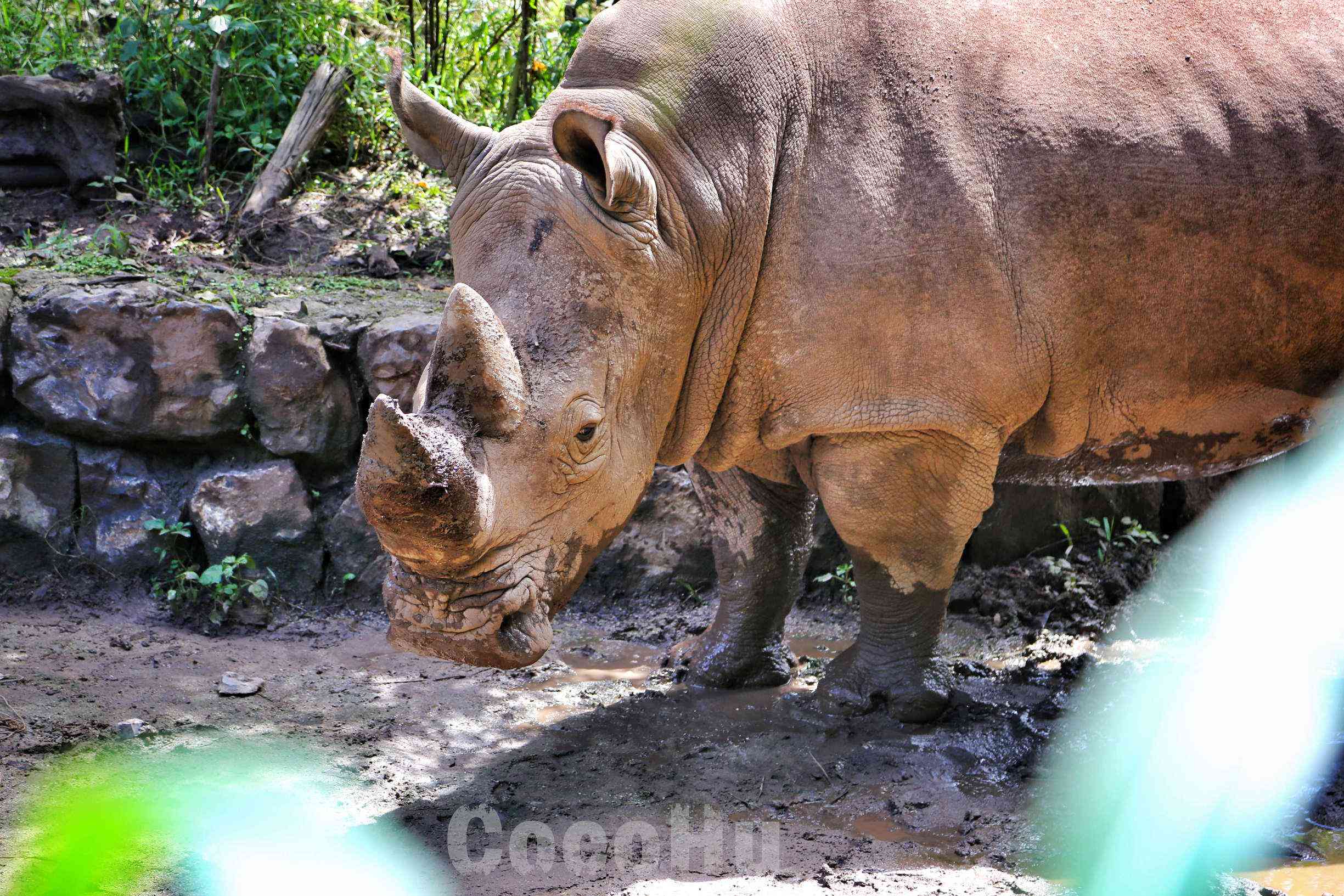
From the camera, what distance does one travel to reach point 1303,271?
12.5 ft

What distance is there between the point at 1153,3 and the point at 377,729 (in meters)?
3.35

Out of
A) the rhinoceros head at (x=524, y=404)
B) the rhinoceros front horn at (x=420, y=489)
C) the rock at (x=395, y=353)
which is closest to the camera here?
the rhinoceros front horn at (x=420, y=489)

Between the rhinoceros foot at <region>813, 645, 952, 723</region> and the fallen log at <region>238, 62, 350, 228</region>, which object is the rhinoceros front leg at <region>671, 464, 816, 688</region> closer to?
the rhinoceros foot at <region>813, 645, 952, 723</region>

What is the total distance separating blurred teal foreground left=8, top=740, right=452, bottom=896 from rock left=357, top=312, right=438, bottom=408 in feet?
6.26

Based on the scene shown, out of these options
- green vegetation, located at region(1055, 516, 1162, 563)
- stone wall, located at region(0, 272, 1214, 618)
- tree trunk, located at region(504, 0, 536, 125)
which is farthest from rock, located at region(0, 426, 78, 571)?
green vegetation, located at region(1055, 516, 1162, 563)

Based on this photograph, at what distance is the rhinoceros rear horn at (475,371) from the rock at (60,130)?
445 centimetres

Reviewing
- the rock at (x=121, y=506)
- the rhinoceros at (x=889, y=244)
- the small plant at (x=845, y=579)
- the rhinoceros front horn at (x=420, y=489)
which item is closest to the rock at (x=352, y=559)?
the rock at (x=121, y=506)

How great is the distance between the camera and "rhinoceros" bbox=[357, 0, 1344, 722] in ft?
11.0

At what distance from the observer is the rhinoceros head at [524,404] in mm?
2967

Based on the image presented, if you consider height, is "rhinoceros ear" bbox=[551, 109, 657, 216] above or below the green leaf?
above

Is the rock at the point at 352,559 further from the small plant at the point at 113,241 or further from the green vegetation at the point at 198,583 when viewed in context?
the small plant at the point at 113,241

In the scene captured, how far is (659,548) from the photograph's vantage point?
561cm

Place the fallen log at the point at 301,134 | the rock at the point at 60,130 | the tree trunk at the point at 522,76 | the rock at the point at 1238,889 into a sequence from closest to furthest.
Result: the rock at the point at 1238,889 < the rock at the point at 60,130 < the fallen log at the point at 301,134 < the tree trunk at the point at 522,76

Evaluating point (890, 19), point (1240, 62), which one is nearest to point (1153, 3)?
point (1240, 62)
